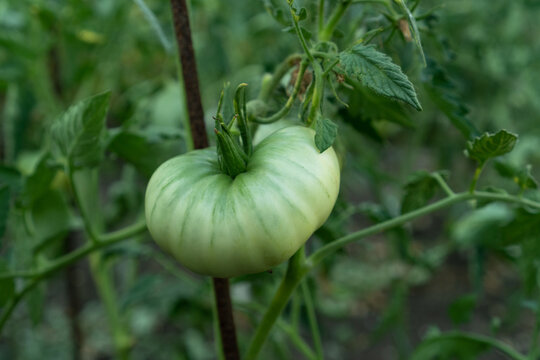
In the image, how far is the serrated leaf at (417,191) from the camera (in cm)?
52

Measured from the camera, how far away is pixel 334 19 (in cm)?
46

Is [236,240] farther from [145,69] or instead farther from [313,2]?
[145,69]

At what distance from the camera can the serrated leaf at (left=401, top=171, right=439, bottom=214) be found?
517 mm

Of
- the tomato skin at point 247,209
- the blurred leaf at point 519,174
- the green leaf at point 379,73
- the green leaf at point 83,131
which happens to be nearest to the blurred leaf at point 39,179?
the green leaf at point 83,131

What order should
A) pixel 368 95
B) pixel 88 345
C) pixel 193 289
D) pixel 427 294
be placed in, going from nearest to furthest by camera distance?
pixel 368 95
pixel 193 289
pixel 88 345
pixel 427 294

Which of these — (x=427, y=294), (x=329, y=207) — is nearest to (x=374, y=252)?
(x=427, y=294)

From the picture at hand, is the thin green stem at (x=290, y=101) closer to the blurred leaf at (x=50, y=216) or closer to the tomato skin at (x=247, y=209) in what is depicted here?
the tomato skin at (x=247, y=209)

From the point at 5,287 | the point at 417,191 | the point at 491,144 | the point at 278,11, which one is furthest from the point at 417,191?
the point at 5,287

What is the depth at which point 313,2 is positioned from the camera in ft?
1.71

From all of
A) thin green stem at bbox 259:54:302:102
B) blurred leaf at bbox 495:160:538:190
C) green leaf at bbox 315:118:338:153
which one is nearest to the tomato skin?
green leaf at bbox 315:118:338:153

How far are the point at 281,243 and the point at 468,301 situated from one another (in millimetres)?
455

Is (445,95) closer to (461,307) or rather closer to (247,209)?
(247,209)

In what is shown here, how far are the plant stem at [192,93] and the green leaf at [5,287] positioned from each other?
0.79 ft

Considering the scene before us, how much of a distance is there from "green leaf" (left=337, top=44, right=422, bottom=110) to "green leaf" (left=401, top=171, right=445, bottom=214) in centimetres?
17
